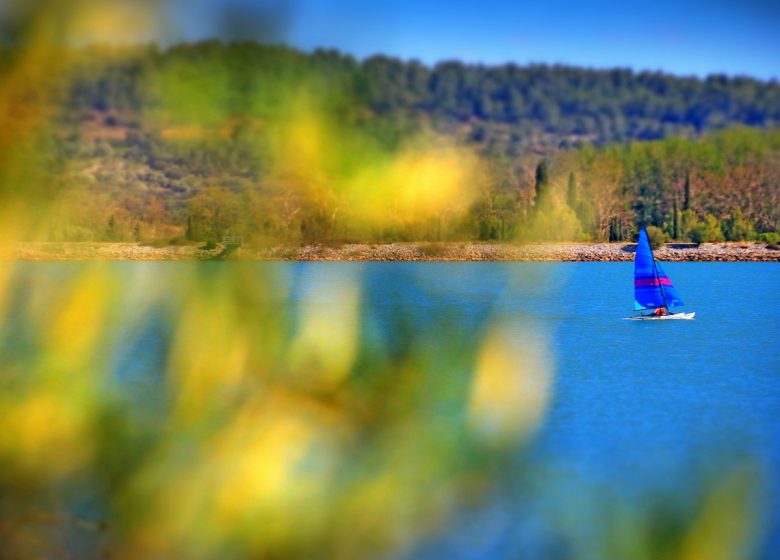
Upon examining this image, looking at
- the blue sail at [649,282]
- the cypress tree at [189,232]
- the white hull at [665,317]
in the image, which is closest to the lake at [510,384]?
the cypress tree at [189,232]

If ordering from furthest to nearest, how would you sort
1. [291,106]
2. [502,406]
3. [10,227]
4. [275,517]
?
[275,517] → [502,406] → [10,227] → [291,106]

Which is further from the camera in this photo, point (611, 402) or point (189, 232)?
point (611, 402)

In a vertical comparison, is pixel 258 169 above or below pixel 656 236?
above

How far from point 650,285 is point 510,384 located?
25.7m

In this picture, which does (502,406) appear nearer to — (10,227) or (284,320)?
(284,320)

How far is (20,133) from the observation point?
3980 mm

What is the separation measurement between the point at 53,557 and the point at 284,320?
3402mm

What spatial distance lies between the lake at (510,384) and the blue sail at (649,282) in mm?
2494

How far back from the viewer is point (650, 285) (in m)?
29.8

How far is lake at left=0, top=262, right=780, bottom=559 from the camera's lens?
499 centimetres

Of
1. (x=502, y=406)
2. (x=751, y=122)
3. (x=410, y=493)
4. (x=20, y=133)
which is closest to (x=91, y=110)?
(x=20, y=133)

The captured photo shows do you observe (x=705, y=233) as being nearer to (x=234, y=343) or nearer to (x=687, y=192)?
(x=687, y=192)

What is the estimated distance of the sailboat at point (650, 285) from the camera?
28625mm

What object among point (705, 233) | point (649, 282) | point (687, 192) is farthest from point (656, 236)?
point (649, 282)
